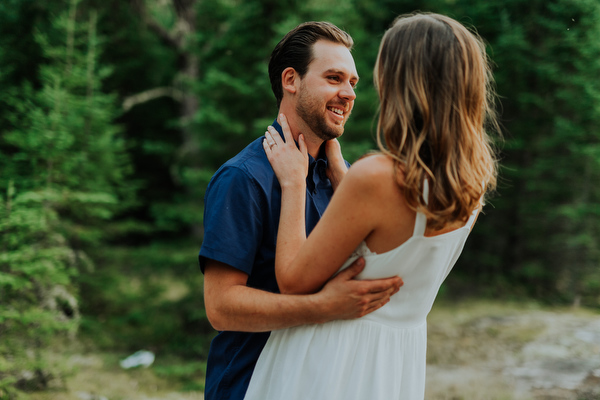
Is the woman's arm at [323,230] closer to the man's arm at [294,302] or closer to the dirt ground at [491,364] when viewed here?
the man's arm at [294,302]

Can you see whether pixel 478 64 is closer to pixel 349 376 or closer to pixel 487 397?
pixel 349 376

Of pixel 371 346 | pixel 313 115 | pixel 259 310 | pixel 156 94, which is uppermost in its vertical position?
pixel 156 94

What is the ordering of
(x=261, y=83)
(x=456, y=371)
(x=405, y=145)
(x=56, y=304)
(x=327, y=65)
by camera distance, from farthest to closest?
(x=261, y=83) < (x=56, y=304) < (x=456, y=371) < (x=327, y=65) < (x=405, y=145)

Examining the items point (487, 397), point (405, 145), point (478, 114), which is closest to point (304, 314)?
Answer: point (405, 145)

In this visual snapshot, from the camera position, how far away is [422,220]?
56.9 inches

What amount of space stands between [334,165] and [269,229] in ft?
1.69

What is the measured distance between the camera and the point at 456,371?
600 centimetres

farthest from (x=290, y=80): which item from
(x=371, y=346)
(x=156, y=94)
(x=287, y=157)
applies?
(x=156, y=94)

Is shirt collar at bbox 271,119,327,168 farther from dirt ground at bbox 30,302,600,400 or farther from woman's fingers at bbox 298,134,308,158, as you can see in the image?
dirt ground at bbox 30,302,600,400

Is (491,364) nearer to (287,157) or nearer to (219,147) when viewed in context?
(219,147)

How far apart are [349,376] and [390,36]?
1090 mm

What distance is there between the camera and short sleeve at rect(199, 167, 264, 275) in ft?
5.36

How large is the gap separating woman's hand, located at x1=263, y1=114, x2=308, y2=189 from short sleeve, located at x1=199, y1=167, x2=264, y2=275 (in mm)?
120

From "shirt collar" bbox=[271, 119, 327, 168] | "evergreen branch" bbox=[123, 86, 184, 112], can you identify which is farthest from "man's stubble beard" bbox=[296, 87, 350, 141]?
"evergreen branch" bbox=[123, 86, 184, 112]
